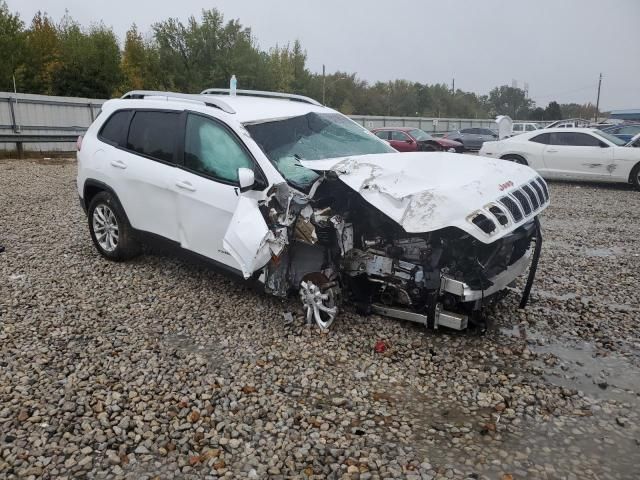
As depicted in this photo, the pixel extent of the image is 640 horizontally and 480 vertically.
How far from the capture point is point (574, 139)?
13.2 metres

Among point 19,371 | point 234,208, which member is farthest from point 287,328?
point 19,371

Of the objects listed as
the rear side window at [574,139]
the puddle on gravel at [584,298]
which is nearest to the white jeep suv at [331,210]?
the puddle on gravel at [584,298]

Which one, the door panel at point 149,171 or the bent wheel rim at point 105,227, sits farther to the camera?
the bent wheel rim at point 105,227

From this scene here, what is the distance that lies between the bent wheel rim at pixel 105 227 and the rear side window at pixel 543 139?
37.2 feet

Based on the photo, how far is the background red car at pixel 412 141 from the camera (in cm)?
2125

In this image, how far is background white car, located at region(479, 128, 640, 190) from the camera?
12.6m

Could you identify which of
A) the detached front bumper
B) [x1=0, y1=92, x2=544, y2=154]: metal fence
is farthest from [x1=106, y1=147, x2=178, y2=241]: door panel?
[x1=0, y1=92, x2=544, y2=154]: metal fence

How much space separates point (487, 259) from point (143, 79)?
37436 mm

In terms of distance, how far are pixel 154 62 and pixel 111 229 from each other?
35.4 m

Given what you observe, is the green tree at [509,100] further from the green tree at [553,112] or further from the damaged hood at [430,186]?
the damaged hood at [430,186]

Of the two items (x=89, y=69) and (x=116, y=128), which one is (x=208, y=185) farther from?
(x=89, y=69)

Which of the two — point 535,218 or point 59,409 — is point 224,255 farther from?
point 535,218

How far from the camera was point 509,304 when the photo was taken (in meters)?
5.07

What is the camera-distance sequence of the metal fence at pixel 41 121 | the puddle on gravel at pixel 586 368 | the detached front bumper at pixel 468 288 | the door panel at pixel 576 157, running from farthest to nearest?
the metal fence at pixel 41 121, the door panel at pixel 576 157, the detached front bumper at pixel 468 288, the puddle on gravel at pixel 586 368
